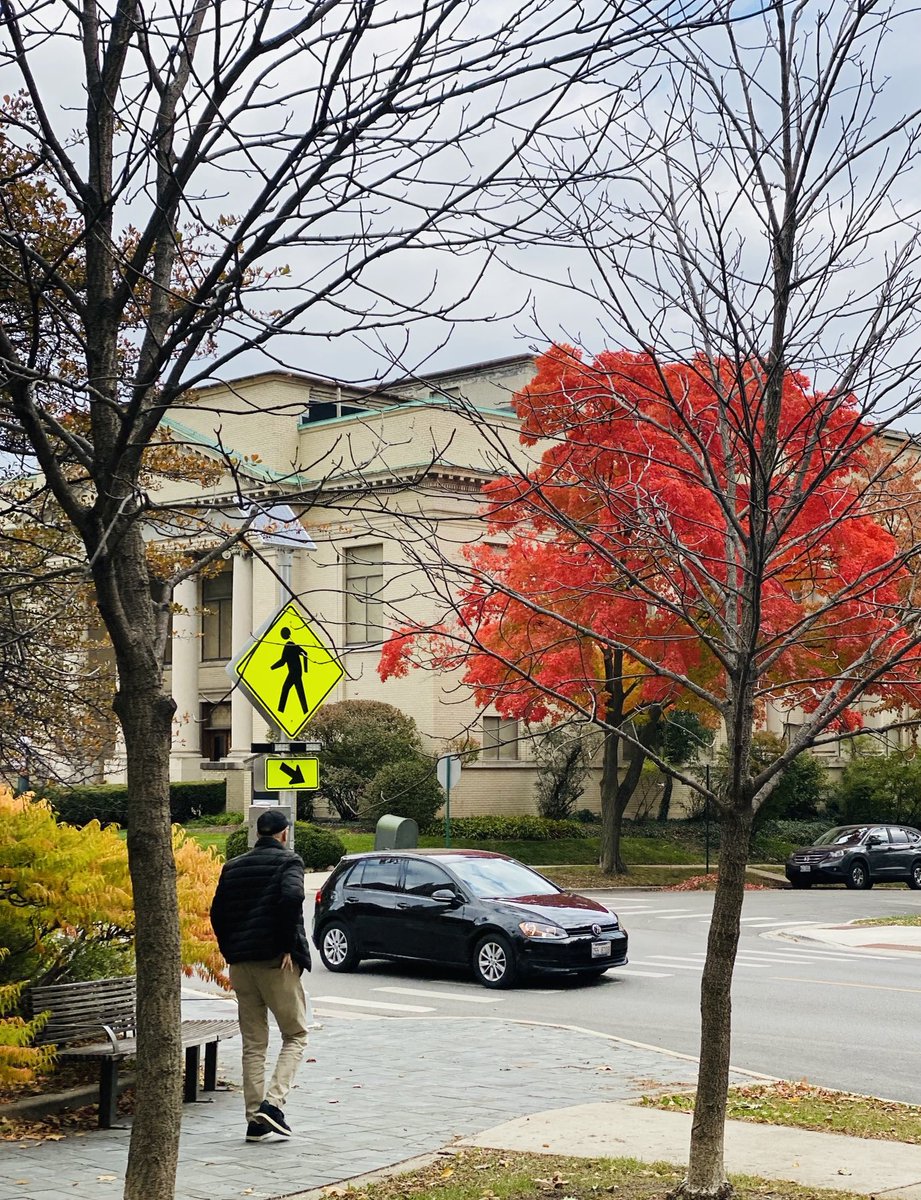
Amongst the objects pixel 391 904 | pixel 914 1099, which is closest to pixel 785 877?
pixel 391 904

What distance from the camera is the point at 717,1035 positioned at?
7.12m

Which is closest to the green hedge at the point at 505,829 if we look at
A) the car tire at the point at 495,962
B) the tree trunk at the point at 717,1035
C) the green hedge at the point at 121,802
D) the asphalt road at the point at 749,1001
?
the green hedge at the point at 121,802

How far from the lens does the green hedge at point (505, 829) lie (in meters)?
44.1

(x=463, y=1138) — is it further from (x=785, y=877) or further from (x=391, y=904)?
(x=785, y=877)

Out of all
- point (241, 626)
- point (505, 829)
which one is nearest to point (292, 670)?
point (505, 829)

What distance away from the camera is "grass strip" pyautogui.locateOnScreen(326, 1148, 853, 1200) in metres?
7.52

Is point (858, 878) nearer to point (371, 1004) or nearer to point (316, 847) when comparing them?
point (316, 847)

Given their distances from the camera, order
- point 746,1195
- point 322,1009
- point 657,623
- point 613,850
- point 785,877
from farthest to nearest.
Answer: point 785,877, point 613,850, point 657,623, point 322,1009, point 746,1195

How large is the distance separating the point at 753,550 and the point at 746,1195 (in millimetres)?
3081

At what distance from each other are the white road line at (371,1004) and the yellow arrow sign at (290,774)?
11.2 ft

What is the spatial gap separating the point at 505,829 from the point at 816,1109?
3462cm

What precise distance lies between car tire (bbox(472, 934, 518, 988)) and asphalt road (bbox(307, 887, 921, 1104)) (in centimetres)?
18

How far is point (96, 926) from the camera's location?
1133 cm

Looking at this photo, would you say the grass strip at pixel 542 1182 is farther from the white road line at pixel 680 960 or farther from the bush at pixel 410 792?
the bush at pixel 410 792
